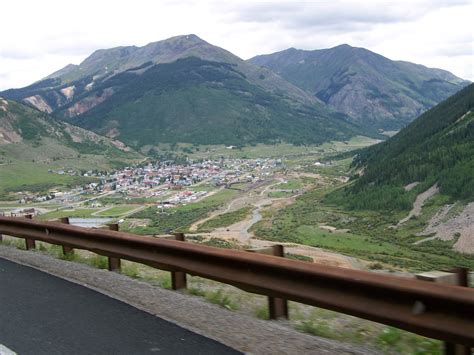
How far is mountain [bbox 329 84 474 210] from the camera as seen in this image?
90644 mm

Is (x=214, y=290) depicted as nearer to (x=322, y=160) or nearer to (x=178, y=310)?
(x=178, y=310)

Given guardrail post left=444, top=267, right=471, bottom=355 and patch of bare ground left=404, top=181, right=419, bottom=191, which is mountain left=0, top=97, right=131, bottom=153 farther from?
guardrail post left=444, top=267, right=471, bottom=355

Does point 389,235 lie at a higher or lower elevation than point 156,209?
lower

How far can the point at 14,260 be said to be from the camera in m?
11.2

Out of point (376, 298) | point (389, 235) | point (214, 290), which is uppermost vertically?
point (376, 298)

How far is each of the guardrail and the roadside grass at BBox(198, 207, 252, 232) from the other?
5066 cm

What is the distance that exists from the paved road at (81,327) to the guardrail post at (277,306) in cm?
100

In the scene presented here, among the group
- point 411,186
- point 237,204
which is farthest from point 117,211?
point 411,186

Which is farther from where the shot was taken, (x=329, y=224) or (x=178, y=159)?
(x=178, y=159)

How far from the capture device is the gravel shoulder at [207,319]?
560 centimetres

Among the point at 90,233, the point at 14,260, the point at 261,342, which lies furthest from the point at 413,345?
the point at 14,260

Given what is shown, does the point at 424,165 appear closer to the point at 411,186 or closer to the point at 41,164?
the point at 411,186

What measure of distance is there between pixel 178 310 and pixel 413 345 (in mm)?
2795

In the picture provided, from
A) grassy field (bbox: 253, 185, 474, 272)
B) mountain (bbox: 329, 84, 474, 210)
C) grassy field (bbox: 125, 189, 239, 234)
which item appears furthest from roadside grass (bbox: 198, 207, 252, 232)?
mountain (bbox: 329, 84, 474, 210)
